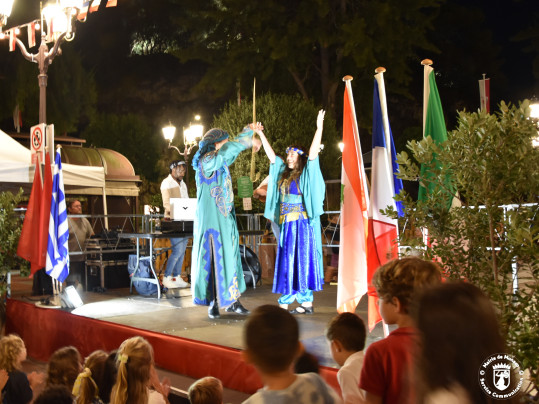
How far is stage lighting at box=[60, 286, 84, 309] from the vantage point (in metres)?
7.33

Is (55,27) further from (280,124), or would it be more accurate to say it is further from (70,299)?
(280,124)

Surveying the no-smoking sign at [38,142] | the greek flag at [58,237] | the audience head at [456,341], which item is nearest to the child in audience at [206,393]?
the audience head at [456,341]

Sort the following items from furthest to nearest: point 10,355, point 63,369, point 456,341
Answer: point 10,355, point 63,369, point 456,341

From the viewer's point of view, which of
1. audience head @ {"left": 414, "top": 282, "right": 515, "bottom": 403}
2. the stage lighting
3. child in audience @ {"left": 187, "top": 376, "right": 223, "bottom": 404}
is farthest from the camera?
the stage lighting

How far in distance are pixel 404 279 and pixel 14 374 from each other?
8.69ft

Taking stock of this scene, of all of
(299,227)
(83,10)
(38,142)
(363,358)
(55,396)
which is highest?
(83,10)

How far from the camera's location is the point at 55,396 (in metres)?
2.60

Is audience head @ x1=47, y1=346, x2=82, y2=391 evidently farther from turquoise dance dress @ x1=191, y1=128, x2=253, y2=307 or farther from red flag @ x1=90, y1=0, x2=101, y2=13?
red flag @ x1=90, y1=0, x2=101, y2=13

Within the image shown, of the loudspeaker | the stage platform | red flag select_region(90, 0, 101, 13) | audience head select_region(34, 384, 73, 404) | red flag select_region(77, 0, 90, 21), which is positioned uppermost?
red flag select_region(90, 0, 101, 13)

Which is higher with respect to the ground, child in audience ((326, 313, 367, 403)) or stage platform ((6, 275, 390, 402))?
child in audience ((326, 313, 367, 403))

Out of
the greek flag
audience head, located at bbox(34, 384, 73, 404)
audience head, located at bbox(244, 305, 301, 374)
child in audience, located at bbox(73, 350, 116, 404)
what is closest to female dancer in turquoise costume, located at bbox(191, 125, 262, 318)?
the greek flag

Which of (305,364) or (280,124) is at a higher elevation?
(280,124)

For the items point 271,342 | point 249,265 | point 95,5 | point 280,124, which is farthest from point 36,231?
point 280,124

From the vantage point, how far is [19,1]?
20.9 meters
